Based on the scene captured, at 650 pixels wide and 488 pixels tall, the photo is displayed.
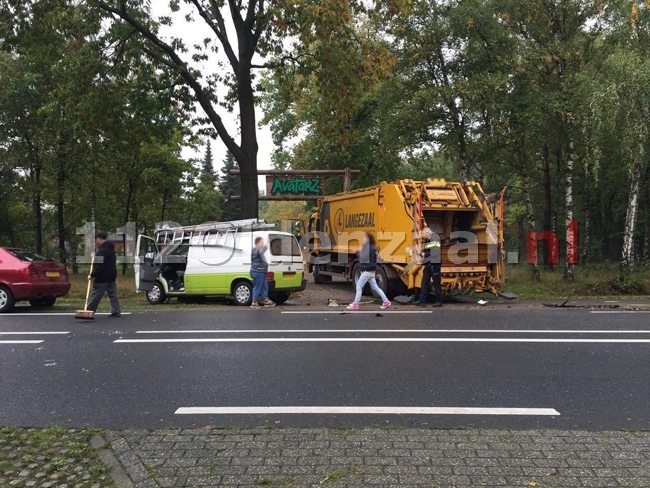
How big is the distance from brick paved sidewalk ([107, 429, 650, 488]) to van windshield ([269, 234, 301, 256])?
8.61 meters

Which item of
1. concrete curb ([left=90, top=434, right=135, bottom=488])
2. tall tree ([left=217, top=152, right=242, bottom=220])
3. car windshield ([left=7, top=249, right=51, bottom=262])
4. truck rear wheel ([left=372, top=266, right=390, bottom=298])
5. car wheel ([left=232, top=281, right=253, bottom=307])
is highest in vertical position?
tall tree ([left=217, top=152, right=242, bottom=220])

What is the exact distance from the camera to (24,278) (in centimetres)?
1161

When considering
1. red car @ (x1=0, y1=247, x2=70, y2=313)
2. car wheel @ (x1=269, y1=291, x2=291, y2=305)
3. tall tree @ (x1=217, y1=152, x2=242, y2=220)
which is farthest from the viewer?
tall tree @ (x1=217, y1=152, x2=242, y2=220)

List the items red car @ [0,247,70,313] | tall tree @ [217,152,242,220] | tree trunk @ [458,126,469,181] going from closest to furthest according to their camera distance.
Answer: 1. red car @ [0,247,70,313]
2. tree trunk @ [458,126,469,181]
3. tall tree @ [217,152,242,220]

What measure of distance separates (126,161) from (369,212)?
14.2 m

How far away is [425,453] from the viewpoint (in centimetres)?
379

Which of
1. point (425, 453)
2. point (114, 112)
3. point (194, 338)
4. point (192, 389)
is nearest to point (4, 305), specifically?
point (194, 338)

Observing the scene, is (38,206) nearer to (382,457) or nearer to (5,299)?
(5,299)

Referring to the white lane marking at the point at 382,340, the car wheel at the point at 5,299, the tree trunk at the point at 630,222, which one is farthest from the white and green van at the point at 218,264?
the tree trunk at the point at 630,222

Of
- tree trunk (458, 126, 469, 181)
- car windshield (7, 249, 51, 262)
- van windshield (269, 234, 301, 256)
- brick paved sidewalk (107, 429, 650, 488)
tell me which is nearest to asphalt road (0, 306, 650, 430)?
brick paved sidewalk (107, 429, 650, 488)

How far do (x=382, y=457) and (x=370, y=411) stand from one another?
975 millimetres

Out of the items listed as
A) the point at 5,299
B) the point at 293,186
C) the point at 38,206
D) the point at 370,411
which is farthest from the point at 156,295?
the point at 38,206

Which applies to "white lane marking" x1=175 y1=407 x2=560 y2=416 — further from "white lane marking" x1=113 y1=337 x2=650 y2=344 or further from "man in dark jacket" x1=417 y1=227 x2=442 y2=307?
"man in dark jacket" x1=417 y1=227 x2=442 y2=307

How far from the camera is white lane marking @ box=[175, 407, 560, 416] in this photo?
4664mm
